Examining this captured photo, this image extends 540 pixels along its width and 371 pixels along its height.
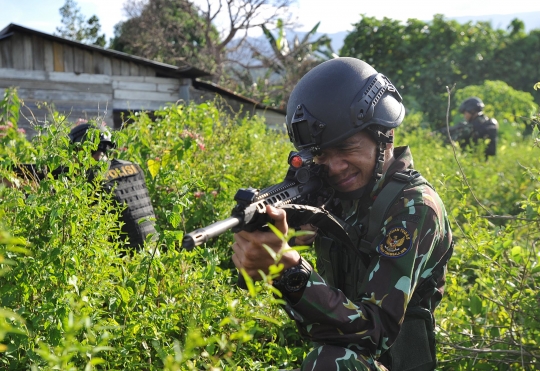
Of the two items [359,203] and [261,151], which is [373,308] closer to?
[359,203]

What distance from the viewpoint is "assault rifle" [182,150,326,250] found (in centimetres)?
191

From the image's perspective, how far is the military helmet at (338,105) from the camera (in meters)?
2.74

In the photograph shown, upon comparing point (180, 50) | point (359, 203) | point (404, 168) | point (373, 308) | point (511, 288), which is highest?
point (180, 50)

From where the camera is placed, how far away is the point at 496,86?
16.6 meters

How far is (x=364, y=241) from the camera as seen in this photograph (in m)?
2.69

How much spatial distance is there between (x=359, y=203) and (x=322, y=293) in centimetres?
75

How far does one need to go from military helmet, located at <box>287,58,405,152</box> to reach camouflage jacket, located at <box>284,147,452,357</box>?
0.38 m

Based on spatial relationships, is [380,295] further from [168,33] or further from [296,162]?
[168,33]

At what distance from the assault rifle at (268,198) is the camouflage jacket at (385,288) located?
0.34 m

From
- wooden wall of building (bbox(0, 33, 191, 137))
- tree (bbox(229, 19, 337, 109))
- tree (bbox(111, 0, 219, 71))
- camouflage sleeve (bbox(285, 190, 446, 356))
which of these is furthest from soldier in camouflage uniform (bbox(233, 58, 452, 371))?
tree (bbox(111, 0, 219, 71))

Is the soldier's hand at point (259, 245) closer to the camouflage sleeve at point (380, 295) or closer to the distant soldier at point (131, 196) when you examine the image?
the camouflage sleeve at point (380, 295)

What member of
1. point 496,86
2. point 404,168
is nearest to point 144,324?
point 404,168

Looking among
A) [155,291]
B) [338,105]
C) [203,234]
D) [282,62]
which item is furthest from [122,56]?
[203,234]

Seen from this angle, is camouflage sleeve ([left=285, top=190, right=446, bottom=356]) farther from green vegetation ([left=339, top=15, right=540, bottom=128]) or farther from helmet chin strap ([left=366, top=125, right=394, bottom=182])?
green vegetation ([left=339, top=15, right=540, bottom=128])
